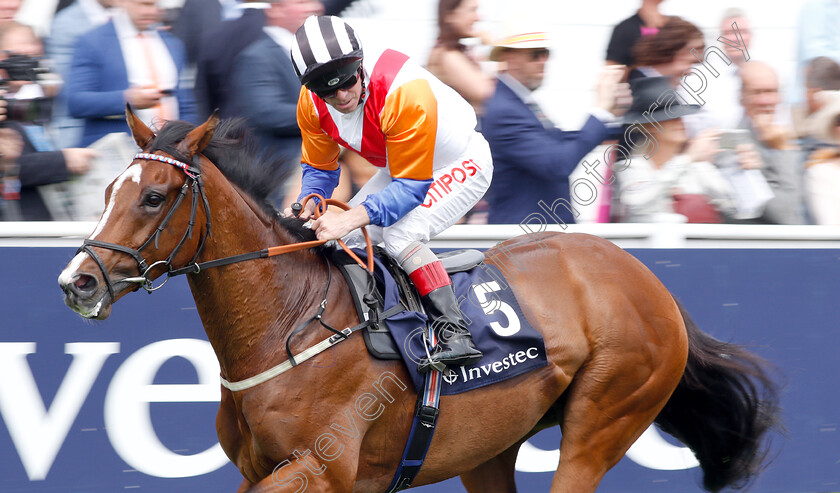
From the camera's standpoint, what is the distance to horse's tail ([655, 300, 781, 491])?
12.8ft

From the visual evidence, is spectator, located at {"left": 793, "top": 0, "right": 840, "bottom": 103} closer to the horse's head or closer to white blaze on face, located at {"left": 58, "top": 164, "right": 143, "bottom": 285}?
the horse's head

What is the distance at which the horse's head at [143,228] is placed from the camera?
2.64 metres

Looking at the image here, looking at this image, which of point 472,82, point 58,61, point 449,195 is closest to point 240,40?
point 58,61

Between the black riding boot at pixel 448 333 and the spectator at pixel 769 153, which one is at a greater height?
the black riding boot at pixel 448 333

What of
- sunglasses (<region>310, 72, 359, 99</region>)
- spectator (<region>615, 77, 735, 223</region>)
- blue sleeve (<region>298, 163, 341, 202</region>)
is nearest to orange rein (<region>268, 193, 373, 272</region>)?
blue sleeve (<region>298, 163, 341, 202</region>)

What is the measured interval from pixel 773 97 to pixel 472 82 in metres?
1.93

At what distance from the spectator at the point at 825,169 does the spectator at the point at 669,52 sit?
1.00 m

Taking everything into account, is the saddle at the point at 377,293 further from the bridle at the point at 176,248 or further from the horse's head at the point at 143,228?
A: the horse's head at the point at 143,228

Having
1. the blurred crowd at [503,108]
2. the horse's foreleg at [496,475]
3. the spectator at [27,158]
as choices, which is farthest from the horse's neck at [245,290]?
the spectator at [27,158]

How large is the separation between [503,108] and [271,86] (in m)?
1.15

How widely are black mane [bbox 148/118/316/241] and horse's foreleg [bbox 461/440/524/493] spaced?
1313 mm

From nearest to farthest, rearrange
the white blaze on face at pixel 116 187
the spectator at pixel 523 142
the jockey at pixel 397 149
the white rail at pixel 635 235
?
the white blaze on face at pixel 116 187 → the jockey at pixel 397 149 → the white rail at pixel 635 235 → the spectator at pixel 523 142

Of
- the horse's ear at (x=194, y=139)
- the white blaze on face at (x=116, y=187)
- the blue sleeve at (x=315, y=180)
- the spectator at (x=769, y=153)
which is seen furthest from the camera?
the spectator at (x=769, y=153)

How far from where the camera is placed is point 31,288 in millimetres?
4086
